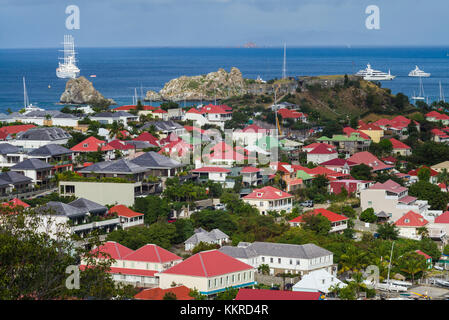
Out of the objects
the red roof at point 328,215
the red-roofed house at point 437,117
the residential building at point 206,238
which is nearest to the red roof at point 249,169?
the red roof at point 328,215

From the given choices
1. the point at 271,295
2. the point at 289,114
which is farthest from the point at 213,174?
the point at 289,114

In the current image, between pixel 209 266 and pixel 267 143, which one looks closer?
pixel 209 266

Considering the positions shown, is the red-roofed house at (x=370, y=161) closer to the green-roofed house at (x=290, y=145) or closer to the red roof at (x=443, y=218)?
the green-roofed house at (x=290, y=145)

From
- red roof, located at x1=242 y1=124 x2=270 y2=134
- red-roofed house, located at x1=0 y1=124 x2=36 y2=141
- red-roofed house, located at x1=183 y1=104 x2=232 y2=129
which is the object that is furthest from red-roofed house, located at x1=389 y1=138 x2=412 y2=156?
red-roofed house, located at x1=0 y1=124 x2=36 y2=141

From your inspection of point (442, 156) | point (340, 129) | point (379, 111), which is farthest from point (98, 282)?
point (379, 111)

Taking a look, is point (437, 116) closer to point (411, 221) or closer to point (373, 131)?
point (373, 131)

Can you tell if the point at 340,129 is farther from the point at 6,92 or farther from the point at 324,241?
the point at 6,92
